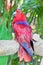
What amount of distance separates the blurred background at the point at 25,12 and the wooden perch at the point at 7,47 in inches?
4.0

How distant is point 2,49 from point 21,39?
11cm

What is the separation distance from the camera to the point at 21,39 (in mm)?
896

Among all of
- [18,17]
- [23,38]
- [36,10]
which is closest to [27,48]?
[23,38]

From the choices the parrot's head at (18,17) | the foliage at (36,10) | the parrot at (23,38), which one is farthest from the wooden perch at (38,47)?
the foliage at (36,10)

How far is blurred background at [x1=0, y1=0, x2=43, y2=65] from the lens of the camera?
101 cm

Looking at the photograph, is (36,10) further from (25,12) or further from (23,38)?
(23,38)

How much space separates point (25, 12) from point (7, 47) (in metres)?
0.46

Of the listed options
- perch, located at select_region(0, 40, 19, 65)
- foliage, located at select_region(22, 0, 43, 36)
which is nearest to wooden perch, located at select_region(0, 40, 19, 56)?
perch, located at select_region(0, 40, 19, 65)

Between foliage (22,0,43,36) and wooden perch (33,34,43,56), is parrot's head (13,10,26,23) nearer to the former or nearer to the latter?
wooden perch (33,34,43,56)

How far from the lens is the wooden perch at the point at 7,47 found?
2.73 feet

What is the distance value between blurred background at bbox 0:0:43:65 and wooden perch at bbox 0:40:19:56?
0.10m

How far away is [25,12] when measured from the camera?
4.12 ft

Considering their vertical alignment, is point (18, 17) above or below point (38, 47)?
above

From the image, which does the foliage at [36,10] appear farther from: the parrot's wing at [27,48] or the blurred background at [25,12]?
the parrot's wing at [27,48]
